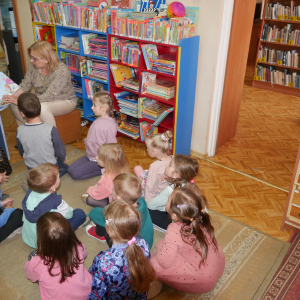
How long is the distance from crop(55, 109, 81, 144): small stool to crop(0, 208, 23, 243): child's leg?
1.63m

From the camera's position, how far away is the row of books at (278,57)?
21.4 feet

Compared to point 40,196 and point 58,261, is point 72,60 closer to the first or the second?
point 40,196

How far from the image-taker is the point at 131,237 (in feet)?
5.78

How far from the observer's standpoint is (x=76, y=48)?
4.53m

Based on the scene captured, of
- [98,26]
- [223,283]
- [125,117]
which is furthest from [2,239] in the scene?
[98,26]

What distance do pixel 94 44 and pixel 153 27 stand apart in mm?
1070

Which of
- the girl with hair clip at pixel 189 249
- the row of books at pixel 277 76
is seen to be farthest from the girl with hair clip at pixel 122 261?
the row of books at pixel 277 76

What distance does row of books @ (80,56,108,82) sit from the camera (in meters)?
4.30

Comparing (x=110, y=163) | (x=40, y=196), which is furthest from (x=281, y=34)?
(x=40, y=196)

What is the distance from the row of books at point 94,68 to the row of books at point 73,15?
42 centimetres

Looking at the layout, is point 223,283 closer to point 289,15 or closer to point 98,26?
point 98,26

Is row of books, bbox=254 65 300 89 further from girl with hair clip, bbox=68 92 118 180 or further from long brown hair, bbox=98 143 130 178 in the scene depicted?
long brown hair, bbox=98 143 130 178

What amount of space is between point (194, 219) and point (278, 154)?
2.72m

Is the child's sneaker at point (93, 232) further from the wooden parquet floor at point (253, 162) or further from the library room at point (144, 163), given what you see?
the wooden parquet floor at point (253, 162)
